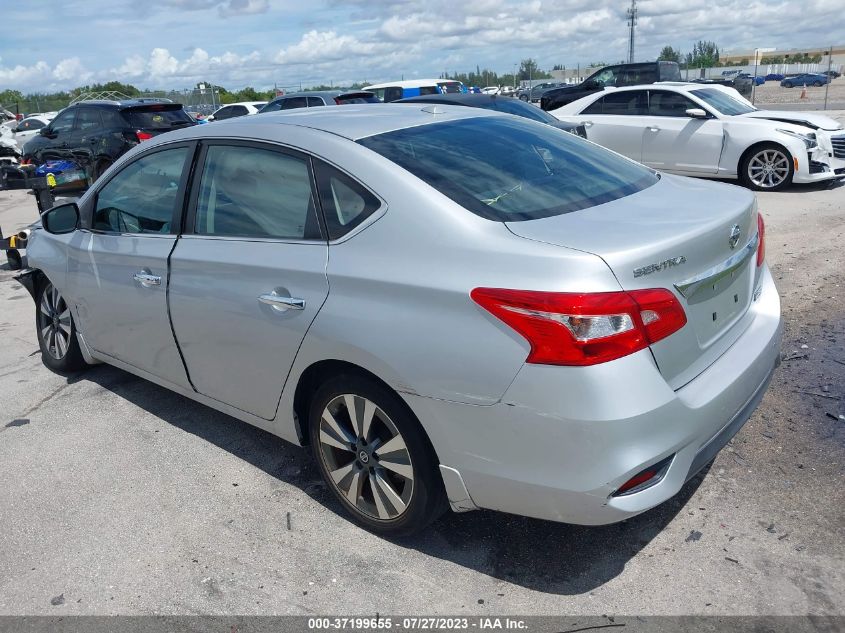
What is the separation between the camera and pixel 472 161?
10.4 feet

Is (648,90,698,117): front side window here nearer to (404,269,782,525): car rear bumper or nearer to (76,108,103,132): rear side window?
(404,269,782,525): car rear bumper

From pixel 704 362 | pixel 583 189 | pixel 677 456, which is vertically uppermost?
pixel 583 189

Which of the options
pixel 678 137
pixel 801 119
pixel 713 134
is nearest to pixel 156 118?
pixel 678 137

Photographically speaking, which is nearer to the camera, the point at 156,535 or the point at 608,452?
the point at 608,452

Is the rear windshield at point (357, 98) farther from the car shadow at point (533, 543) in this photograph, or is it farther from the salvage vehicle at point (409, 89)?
the car shadow at point (533, 543)

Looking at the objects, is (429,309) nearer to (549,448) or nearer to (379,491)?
(549,448)

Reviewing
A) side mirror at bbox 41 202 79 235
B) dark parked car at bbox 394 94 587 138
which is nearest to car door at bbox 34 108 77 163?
dark parked car at bbox 394 94 587 138

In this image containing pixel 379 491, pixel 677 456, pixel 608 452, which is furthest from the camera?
pixel 379 491

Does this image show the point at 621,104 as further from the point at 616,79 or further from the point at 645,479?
the point at 645,479

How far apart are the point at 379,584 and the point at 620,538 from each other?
3.35ft

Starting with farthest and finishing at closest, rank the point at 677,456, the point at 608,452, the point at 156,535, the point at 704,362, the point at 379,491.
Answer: the point at 156,535
the point at 379,491
the point at 704,362
the point at 677,456
the point at 608,452

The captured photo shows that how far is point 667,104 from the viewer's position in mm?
11906

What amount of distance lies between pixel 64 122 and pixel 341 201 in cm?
1481

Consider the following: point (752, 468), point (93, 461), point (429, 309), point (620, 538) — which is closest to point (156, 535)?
point (93, 461)
